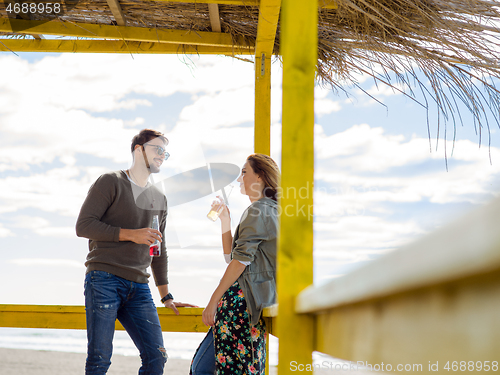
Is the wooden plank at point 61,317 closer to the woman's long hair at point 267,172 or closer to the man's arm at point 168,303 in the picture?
the man's arm at point 168,303

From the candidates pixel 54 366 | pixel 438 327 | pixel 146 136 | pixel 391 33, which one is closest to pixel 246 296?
pixel 146 136

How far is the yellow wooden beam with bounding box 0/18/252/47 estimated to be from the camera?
3246 millimetres

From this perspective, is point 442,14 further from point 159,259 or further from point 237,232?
point 159,259

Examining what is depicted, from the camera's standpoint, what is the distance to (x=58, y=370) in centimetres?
674

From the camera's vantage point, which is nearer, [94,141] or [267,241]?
[267,241]

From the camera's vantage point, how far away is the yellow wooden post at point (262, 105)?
3260 millimetres

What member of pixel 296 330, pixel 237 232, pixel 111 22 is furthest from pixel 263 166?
pixel 111 22

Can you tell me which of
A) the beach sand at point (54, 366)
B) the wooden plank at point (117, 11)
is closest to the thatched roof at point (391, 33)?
the wooden plank at point (117, 11)

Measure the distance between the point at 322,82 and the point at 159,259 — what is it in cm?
198

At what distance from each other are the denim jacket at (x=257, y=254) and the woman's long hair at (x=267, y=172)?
0.52 ft

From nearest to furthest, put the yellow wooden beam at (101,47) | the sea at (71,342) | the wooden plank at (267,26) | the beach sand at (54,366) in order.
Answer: the wooden plank at (267,26) → the yellow wooden beam at (101,47) → the beach sand at (54,366) → the sea at (71,342)

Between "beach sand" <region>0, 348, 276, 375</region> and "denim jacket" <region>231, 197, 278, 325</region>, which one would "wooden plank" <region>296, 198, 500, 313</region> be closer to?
"denim jacket" <region>231, 197, 278, 325</region>

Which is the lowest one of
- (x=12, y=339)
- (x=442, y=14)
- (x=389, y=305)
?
(x=12, y=339)

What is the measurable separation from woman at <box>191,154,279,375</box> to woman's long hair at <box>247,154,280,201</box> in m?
0.13
